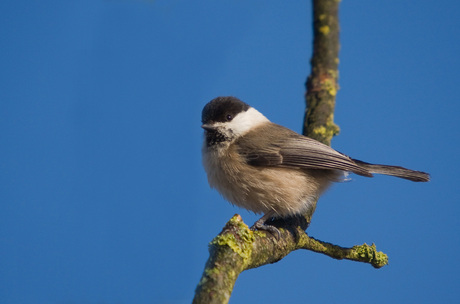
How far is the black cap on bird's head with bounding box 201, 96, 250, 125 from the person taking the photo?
260 centimetres

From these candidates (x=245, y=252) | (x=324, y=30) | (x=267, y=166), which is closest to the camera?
(x=245, y=252)

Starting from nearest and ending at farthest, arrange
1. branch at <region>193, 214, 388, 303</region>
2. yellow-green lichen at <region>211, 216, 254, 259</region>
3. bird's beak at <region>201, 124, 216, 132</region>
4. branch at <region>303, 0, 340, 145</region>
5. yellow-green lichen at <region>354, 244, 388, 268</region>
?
branch at <region>193, 214, 388, 303</region>, yellow-green lichen at <region>211, 216, 254, 259</region>, yellow-green lichen at <region>354, 244, 388, 268</region>, bird's beak at <region>201, 124, 216, 132</region>, branch at <region>303, 0, 340, 145</region>

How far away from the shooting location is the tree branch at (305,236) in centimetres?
147

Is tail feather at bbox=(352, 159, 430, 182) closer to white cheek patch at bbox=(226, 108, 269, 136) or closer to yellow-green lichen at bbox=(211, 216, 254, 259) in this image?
white cheek patch at bbox=(226, 108, 269, 136)

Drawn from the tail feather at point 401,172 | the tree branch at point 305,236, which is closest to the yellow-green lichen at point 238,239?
the tree branch at point 305,236

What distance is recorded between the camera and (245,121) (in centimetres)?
274

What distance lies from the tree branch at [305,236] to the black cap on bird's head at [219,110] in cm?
64

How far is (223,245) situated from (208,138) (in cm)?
115

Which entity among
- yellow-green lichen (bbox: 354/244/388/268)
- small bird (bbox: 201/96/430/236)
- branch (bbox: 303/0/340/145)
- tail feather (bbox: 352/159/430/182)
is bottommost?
yellow-green lichen (bbox: 354/244/388/268)

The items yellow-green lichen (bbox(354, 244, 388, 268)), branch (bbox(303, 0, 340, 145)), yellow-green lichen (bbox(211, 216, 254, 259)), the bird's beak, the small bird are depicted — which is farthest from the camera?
branch (bbox(303, 0, 340, 145))

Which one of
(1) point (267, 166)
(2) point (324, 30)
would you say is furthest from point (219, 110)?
(2) point (324, 30)

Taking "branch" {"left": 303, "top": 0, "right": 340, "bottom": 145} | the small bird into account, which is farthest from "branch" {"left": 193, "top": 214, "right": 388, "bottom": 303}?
"branch" {"left": 303, "top": 0, "right": 340, "bottom": 145}

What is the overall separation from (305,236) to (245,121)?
0.86 m

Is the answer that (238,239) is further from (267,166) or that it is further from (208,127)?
(208,127)
